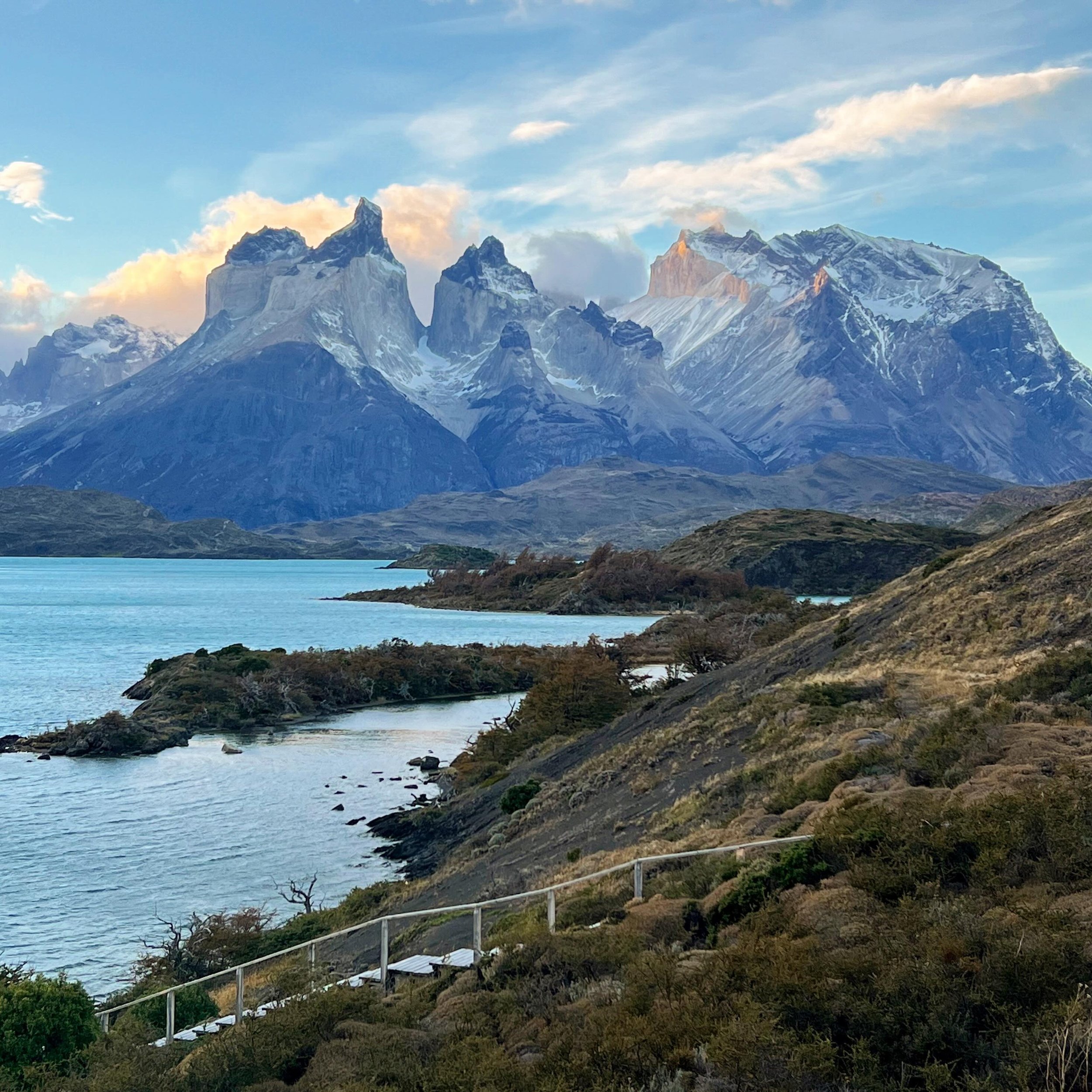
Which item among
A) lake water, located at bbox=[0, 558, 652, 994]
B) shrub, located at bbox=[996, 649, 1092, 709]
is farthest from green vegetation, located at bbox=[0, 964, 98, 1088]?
shrub, located at bbox=[996, 649, 1092, 709]

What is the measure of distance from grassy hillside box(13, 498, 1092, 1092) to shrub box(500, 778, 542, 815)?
1498 cm

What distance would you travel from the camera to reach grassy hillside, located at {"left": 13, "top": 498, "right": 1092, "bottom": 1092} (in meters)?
10.8

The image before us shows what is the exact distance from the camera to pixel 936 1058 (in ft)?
34.6

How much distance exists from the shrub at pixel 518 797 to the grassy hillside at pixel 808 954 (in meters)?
15.0

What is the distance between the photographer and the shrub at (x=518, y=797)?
43.5 metres

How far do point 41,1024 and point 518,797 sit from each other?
26.1m

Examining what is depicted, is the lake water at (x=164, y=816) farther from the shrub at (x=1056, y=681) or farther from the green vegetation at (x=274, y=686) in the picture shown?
the shrub at (x=1056, y=681)

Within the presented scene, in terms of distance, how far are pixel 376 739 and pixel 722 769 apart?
50502 mm

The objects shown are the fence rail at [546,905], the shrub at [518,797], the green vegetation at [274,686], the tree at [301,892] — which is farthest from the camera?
the green vegetation at [274,686]

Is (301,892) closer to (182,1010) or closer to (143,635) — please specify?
(182,1010)

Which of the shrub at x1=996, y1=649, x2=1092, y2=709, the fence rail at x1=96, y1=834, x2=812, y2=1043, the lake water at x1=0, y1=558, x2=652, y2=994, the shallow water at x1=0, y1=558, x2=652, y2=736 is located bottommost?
the lake water at x1=0, y1=558, x2=652, y2=994

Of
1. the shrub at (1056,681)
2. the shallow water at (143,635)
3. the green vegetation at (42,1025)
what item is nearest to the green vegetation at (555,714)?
the shrub at (1056,681)

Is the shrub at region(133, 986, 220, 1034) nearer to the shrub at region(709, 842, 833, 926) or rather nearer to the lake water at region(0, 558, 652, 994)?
the lake water at region(0, 558, 652, 994)

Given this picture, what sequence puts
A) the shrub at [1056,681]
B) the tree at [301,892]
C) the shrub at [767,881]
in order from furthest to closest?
the tree at [301,892], the shrub at [1056,681], the shrub at [767,881]
